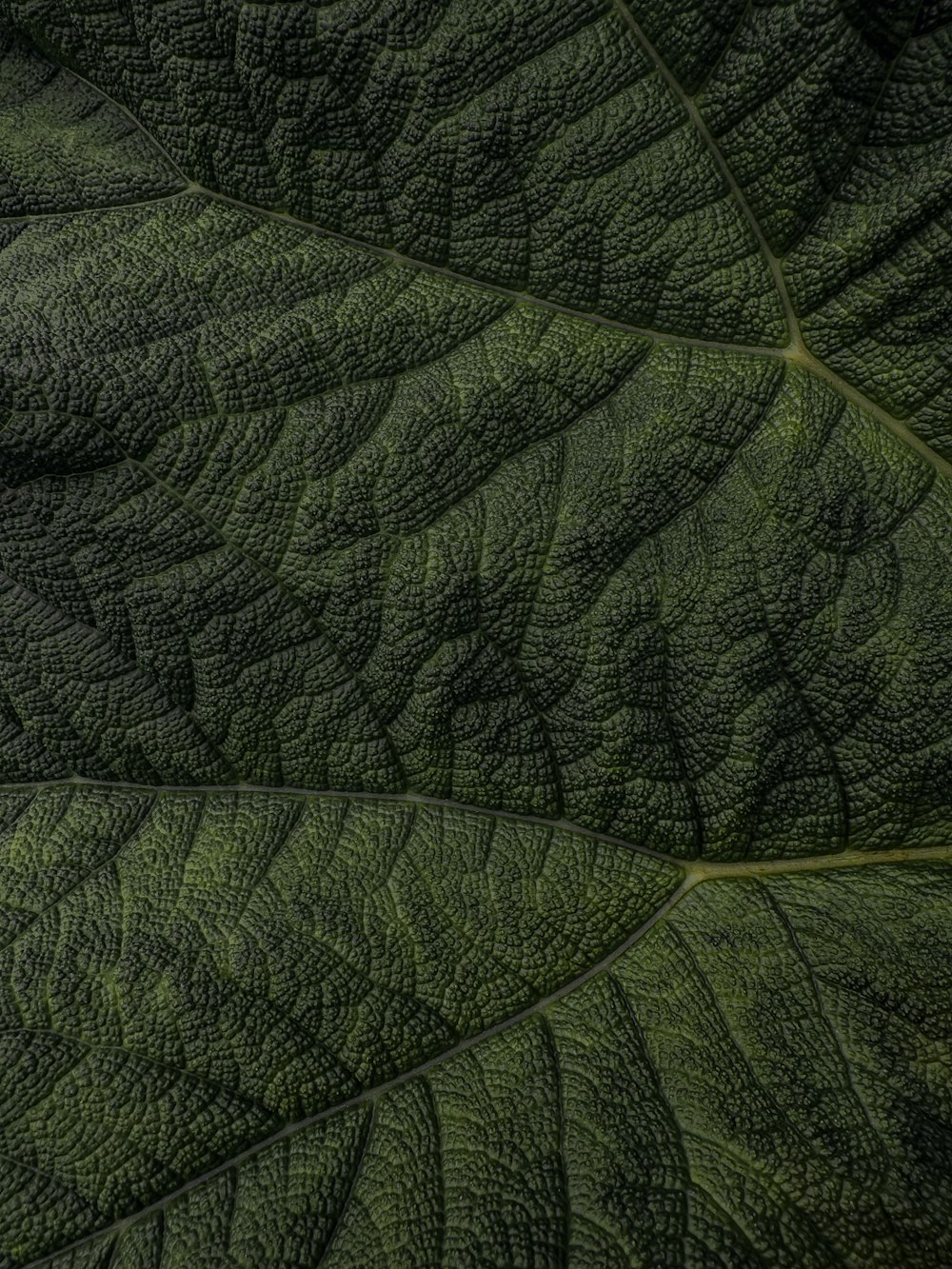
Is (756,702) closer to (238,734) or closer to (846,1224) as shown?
(846,1224)

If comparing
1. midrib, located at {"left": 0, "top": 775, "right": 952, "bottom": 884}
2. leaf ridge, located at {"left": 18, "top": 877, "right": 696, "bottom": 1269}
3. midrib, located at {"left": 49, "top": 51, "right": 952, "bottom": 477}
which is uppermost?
midrib, located at {"left": 49, "top": 51, "right": 952, "bottom": 477}

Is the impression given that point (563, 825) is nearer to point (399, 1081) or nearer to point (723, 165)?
point (399, 1081)

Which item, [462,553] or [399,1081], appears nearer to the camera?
[399,1081]

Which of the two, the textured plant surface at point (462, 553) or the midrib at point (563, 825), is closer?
the textured plant surface at point (462, 553)

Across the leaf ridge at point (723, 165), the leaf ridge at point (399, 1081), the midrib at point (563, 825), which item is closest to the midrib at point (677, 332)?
the leaf ridge at point (723, 165)

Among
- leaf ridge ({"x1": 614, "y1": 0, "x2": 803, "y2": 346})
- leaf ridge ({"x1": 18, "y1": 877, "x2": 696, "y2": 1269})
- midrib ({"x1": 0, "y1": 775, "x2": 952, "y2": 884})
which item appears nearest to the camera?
leaf ridge ({"x1": 18, "y1": 877, "x2": 696, "y2": 1269})

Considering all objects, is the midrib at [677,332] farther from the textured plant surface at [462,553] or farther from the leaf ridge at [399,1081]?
the leaf ridge at [399,1081]

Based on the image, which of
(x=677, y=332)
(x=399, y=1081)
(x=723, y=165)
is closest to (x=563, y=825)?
(x=399, y=1081)

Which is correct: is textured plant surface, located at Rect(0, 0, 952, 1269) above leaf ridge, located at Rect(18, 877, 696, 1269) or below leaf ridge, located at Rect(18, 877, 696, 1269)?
above

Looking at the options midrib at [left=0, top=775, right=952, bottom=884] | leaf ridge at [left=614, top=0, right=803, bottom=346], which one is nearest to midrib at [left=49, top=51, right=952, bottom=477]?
leaf ridge at [left=614, top=0, right=803, bottom=346]

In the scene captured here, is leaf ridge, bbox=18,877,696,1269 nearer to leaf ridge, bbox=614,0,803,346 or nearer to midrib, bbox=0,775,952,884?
midrib, bbox=0,775,952,884
